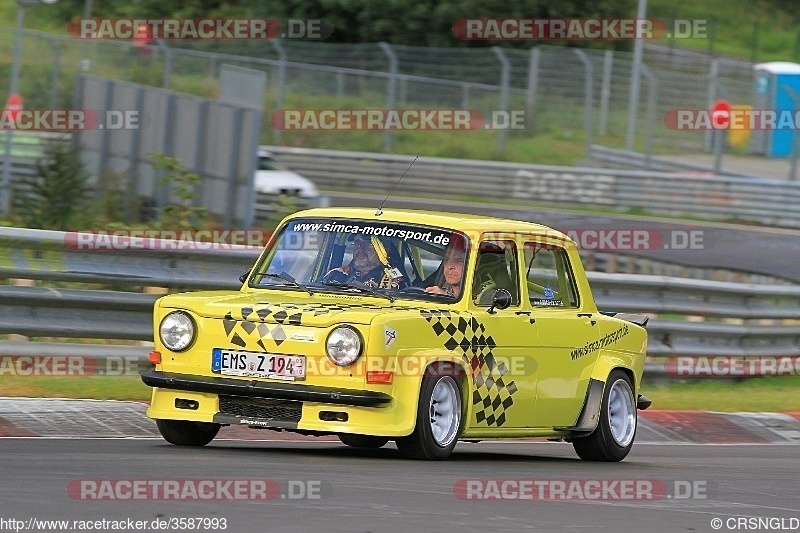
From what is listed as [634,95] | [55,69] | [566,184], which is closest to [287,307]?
[55,69]

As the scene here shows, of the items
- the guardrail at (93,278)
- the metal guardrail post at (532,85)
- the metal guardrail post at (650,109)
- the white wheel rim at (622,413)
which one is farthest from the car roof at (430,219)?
the metal guardrail post at (532,85)

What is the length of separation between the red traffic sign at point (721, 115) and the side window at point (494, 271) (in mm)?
22482

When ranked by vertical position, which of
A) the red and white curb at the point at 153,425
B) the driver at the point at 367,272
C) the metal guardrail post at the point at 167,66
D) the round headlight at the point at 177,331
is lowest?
the red and white curb at the point at 153,425

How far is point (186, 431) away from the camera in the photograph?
9766 mm

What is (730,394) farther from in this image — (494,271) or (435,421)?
(435,421)

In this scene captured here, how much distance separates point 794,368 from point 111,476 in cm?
1084

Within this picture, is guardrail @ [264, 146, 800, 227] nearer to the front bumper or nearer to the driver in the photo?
the driver

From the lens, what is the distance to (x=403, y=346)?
9086 millimetres

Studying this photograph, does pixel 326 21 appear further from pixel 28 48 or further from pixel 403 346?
pixel 403 346

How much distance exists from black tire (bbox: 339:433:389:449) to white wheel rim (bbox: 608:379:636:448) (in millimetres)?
1873

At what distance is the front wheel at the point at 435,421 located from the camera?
9.18m

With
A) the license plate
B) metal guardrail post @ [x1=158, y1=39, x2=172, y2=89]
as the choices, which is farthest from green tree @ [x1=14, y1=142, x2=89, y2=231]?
the license plate

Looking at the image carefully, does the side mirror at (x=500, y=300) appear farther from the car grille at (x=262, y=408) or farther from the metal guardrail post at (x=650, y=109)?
the metal guardrail post at (x=650, y=109)

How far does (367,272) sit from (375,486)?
2314 mm
